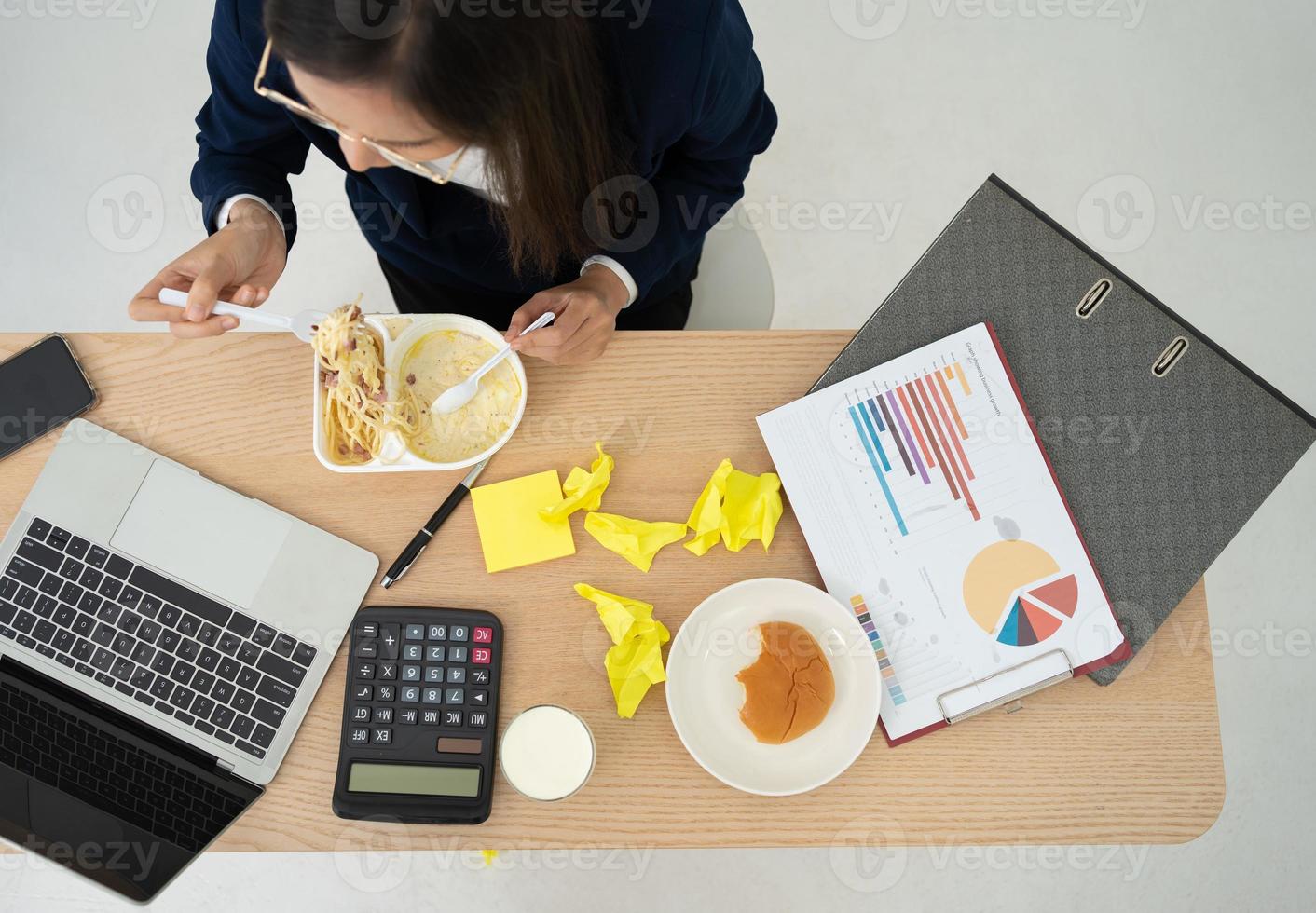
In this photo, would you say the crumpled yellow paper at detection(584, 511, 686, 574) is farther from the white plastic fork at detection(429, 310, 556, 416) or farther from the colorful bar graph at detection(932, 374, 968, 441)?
the colorful bar graph at detection(932, 374, 968, 441)

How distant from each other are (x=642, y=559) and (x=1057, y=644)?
0.40 meters

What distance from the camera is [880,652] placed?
83 cm

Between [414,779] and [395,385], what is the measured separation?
36 cm

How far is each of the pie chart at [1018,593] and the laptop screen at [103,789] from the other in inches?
27.5

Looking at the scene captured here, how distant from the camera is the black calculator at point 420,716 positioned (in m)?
0.78

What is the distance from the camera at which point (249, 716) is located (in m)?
0.80

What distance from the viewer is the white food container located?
800mm

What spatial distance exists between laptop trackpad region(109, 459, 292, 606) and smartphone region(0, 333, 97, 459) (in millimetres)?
108

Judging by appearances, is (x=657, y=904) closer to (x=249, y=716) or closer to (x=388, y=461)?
(x=249, y=716)

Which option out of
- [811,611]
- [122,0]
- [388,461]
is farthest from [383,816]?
[122,0]

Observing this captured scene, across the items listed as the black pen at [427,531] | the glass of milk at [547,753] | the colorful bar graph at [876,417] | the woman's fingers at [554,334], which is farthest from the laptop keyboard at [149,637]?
the colorful bar graph at [876,417]

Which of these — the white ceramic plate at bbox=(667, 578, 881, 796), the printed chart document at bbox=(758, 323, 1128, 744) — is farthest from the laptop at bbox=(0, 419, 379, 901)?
the printed chart document at bbox=(758, 323, 1128, 744)

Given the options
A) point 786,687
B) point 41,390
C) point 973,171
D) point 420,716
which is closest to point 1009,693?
point 786,687

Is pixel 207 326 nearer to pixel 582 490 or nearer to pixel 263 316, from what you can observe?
pixel 263 316
